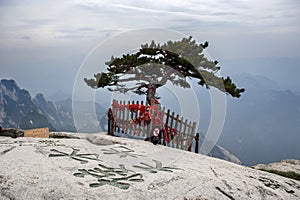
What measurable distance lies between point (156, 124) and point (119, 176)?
13.0ft

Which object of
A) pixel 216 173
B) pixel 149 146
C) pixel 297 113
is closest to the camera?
pixel 216 173

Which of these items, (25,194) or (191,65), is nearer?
(25,194)

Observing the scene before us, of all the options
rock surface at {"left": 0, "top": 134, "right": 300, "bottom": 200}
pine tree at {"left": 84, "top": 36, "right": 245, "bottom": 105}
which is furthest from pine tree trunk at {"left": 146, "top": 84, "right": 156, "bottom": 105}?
rock surface at {"left": 0, "top": 134, "right": 300, "bottom": 200}

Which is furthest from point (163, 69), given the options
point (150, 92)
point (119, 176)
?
point (119, 176)

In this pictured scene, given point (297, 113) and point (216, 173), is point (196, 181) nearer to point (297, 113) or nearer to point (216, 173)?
point (216, 173)

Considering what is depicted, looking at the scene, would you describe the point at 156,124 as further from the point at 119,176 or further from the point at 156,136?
the point at 119,176

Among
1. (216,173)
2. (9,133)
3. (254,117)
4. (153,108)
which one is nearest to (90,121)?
(153,108)

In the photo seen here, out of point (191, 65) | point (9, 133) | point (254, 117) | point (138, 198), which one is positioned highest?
point (191, 65)

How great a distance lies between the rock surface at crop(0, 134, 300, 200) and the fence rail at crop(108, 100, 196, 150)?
5.98ft

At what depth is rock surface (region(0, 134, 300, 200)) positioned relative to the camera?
178 inches

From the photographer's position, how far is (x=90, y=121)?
7426 mm

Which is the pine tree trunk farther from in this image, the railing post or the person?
the person

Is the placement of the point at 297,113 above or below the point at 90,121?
below

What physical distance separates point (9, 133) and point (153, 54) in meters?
5.11
